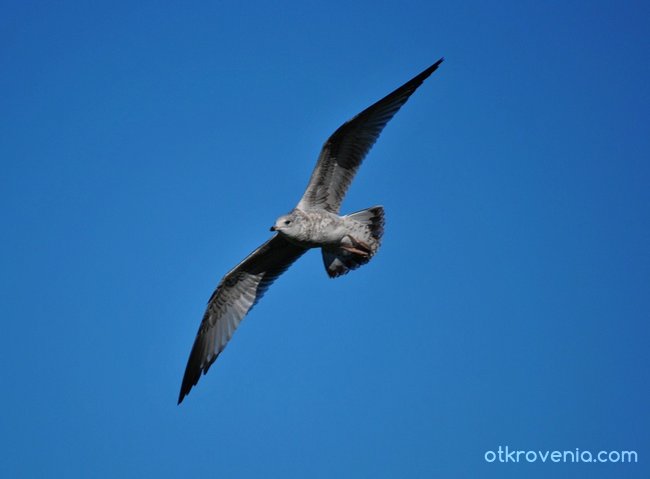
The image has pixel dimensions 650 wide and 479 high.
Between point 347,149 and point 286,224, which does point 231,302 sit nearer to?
point 286,224

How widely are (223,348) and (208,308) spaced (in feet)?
1.81

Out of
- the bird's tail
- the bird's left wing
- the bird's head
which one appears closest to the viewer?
the bird's head

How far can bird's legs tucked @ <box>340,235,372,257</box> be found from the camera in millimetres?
9484

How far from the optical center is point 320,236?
361 inches

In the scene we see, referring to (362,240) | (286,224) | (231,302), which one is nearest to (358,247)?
(362,240)

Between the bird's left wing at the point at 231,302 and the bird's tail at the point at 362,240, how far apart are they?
671mm

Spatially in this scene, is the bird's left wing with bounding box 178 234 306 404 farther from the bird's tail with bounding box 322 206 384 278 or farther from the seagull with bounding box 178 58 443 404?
the bird's tail with bounding box 322 206 384 278

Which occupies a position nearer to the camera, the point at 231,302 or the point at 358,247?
the point at 358,247

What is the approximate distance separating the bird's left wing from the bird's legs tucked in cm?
73

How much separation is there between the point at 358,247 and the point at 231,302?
184cm

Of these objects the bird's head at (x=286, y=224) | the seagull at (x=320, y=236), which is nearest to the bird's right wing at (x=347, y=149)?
the seagull at (x=320, y=236)

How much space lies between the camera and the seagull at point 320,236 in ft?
29.5

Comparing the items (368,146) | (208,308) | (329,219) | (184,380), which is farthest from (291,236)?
(184,380)

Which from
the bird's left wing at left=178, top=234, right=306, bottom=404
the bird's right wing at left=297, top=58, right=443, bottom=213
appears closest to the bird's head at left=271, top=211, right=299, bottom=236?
the bird's right wing at left=297, top=58, right=443, bottom=213
